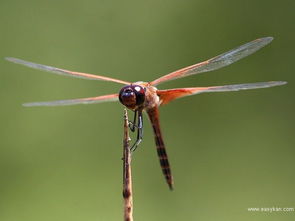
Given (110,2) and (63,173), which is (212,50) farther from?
(63,173)

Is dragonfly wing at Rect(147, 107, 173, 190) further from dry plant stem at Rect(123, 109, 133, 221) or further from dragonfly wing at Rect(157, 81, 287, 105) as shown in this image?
dry plant stem at Rect(123, 109, 133, 221)

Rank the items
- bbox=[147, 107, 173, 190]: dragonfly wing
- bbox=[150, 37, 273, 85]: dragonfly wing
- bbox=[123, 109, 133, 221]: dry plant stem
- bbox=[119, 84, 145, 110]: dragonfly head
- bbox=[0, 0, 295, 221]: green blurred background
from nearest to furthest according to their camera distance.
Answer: bbox=[123, 109, 133, 221]: dry plant stem
bbox=[119, 84, 145, 110]: dragonfly head
bbox=[150, 37, 273, 85]: dragonfly wing
bbox=[147, 107, 173, 190]: dragonfly wing
bbox=[0, 0, 295, 221]: green blurred background

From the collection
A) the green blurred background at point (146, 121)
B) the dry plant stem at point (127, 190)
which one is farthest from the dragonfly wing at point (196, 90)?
the green blurred background at point (146, 121)

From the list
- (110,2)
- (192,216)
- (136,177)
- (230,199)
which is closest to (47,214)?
(136,177)

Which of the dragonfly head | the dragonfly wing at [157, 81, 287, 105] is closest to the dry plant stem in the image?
the dragonfly head

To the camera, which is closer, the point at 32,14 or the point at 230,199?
the point at 230,199
